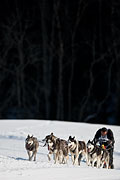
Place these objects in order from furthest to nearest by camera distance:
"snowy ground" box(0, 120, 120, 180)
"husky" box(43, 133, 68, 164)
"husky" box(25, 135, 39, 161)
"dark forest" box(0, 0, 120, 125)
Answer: "dark forest" box(0, 0, 120, 125)
"husky" box(25, 135, 39, 161)
"husky" box(43, 133, 68, 164)
"snowy ground" box(0, 120, 120, 180)

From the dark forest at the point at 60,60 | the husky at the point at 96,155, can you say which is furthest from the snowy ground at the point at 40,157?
the dark forest at the point at 60,60

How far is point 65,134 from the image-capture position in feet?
62.4

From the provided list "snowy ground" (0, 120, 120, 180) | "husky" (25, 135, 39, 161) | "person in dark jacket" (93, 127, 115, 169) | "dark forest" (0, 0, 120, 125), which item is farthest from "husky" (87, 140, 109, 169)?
"dark forest" (0, 0, 120, 125)

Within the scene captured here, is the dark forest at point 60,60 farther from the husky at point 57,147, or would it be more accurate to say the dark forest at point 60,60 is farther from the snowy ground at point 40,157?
the husky at point 57,147

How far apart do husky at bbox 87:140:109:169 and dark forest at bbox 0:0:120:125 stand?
55.5 ft

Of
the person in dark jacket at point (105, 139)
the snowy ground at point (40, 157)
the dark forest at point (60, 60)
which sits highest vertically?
the dark forest at point (60, 60)

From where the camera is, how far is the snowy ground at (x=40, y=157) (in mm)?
10352

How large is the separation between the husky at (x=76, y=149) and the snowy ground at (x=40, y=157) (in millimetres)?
214

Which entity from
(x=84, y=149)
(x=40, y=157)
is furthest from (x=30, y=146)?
(x=40, y=157)

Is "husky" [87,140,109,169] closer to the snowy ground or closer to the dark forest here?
the snowy ground

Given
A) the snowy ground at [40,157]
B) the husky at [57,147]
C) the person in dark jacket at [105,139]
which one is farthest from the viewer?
→ the person in dark jacket at [105,139]

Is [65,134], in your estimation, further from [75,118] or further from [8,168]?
[75,118]

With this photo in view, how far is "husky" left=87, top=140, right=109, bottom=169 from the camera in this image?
12.7 metres

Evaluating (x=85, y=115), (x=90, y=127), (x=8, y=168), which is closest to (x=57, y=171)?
(x=8, y=168)
